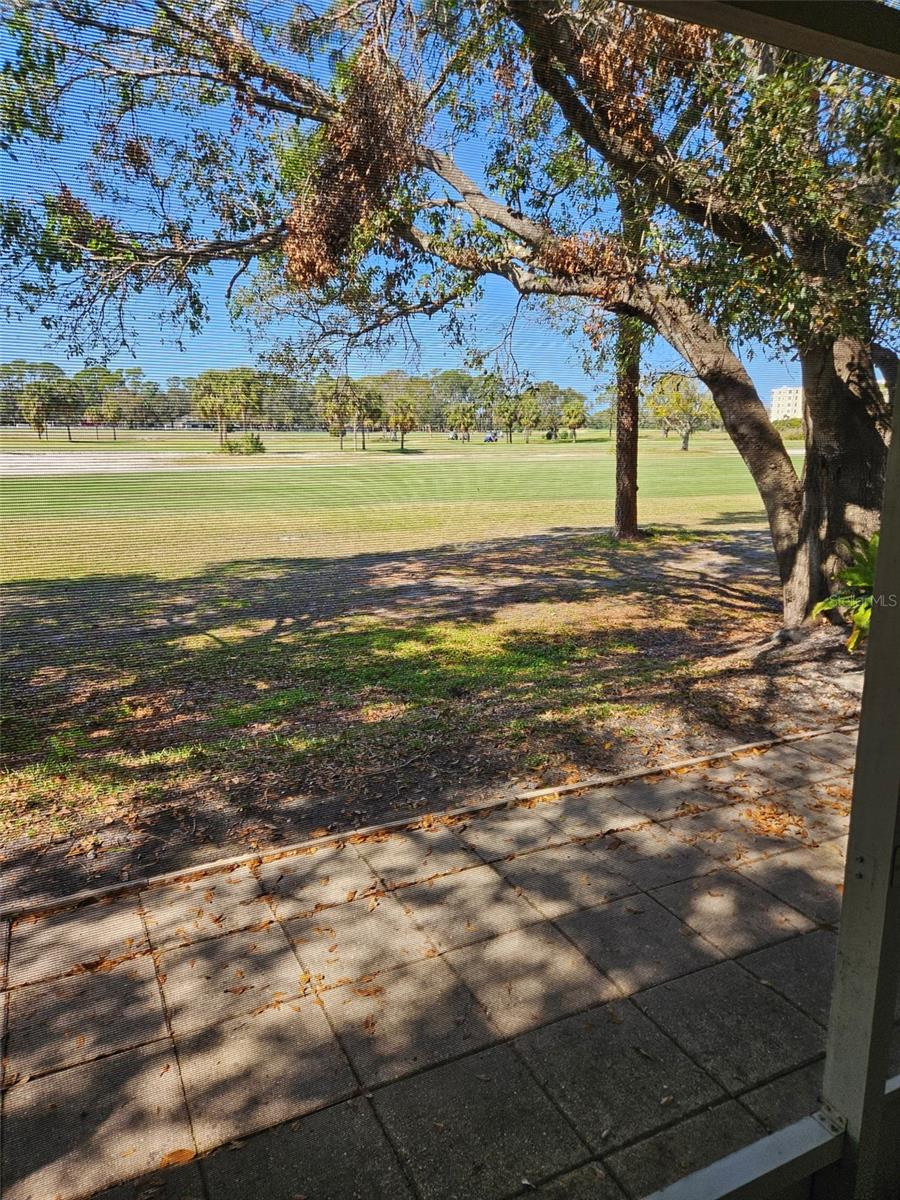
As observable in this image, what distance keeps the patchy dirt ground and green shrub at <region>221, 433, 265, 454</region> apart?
102cm

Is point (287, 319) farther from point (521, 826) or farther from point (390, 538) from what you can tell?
point (390, 538)

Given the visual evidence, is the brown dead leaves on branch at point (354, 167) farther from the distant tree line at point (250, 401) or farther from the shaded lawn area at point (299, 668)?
the shaded lawn area at point (299, 668)

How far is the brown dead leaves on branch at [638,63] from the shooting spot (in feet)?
8.64

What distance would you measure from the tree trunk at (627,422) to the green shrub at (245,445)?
2.61 meters

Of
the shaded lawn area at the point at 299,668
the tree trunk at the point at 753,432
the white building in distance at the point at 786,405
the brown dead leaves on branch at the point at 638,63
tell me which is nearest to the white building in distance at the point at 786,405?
the white building in distance at the point at 786,405

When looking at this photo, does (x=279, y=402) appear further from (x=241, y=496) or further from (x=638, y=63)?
(x=638, y=63)

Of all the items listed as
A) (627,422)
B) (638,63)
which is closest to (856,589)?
(638,63)

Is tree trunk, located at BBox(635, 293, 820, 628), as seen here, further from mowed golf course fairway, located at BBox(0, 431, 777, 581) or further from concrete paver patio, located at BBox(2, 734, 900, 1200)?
concrete paver patio, located at BBox(2, 734, 900, 1200)

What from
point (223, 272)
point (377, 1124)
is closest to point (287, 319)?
point (223, 272)

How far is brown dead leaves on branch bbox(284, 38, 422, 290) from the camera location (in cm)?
252

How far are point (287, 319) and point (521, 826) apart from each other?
1883 mm

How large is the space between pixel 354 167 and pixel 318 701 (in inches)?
92.0

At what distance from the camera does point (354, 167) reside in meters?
2.62

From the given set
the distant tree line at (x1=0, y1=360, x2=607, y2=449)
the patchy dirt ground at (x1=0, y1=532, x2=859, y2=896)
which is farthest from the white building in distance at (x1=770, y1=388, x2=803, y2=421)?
the distant tree line at (x1=0, y1=360, x2=607, y2=449)
